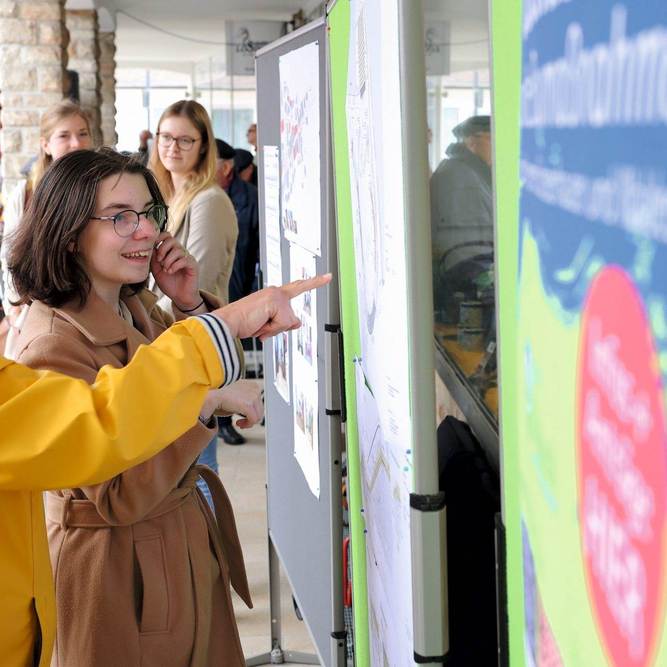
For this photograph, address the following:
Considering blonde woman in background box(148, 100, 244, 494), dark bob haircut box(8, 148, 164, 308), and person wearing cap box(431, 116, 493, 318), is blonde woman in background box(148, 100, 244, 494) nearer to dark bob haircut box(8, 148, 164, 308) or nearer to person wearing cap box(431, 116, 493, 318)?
dark bob haircut box(8, 148, 164, 308)

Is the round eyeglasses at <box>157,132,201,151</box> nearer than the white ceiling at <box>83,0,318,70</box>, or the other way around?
the round eyeglasses at <box>157,132,201,151</box>

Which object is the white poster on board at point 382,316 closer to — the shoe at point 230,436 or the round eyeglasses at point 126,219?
the round eyeglasses at point 126,219

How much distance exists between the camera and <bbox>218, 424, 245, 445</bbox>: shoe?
621 centimetres

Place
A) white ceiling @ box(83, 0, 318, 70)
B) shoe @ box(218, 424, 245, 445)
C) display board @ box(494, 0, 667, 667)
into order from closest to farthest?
display board @ box(494, 0, 667, 667), shoe @ box(218, 424, 245, 445), white ceiling @ box(83, 0, 318, 70)

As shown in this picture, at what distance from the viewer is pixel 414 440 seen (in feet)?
4.19

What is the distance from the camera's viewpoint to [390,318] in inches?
54.3

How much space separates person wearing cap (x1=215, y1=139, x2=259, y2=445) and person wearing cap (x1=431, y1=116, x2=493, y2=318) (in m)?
4.50

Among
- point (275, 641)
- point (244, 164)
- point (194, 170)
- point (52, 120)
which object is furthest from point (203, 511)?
point (244, 164)

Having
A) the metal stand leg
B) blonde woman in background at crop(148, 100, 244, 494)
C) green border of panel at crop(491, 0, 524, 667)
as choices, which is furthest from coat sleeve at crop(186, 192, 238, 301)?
green border of panel at crop(491, 0, 524, 667)

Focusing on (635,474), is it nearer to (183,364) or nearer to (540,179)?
(540,179)

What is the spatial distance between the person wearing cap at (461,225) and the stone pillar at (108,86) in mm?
11351

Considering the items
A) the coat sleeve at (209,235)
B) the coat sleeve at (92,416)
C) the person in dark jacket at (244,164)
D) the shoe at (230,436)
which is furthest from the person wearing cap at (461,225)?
the person in dark jacket at (244,164)

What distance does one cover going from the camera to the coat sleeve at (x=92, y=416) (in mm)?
1294

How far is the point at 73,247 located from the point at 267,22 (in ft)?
45.5
